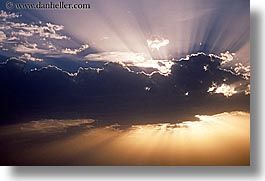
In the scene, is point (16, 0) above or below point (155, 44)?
above

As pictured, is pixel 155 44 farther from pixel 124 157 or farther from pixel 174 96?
pixel 124 157

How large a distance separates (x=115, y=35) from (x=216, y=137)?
2.29 ft

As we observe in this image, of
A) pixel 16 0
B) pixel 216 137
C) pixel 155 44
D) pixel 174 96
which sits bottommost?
pixel 216 137

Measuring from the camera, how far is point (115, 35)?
2238mm

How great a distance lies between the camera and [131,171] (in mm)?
2266

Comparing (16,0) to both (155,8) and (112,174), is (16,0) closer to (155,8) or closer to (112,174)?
(155,8)

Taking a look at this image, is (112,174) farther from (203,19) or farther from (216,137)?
(203,19)

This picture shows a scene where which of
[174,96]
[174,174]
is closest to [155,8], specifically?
[174,96]

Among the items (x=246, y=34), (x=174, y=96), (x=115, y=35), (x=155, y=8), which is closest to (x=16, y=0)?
(x=115, y=35)

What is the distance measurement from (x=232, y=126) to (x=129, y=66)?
576mm

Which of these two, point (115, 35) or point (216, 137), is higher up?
point (115, 35)

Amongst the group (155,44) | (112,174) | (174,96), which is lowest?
(112,174)

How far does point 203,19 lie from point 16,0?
0.91 metres

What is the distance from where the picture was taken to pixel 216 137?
2.23 metres
